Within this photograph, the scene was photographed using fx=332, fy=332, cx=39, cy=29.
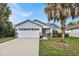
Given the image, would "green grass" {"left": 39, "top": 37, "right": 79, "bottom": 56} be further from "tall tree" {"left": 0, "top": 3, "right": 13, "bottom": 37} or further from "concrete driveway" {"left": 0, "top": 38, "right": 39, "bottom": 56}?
"tall tree" {"left": 0, "top": 3, "right": 13, "bottom": 37}

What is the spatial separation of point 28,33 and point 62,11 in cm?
→ 78

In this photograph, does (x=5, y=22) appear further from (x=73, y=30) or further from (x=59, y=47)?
(x=73, y=30)

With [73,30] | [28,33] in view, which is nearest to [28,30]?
[28,33]

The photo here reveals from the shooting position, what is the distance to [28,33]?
20.6ft

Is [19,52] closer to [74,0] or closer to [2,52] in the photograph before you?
[2,52]

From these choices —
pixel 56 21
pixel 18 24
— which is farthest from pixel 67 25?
pixel 18 24

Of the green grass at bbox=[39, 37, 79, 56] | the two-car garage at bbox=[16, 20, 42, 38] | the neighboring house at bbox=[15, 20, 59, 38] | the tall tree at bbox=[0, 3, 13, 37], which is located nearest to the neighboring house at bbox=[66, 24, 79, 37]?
the green grass at bbox=[39, 37, 79, 56]

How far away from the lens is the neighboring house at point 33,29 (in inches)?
240

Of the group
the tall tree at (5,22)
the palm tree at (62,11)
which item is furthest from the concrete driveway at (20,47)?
the palm tree at (62,11)

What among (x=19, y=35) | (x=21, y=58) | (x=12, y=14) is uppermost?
(x=12, y=14)

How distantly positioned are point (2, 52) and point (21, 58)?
14.2 inches

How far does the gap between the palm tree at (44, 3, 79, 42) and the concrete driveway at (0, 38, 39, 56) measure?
20.1 inches

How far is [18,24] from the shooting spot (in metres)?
6.12

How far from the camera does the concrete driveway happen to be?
6.02 meters
